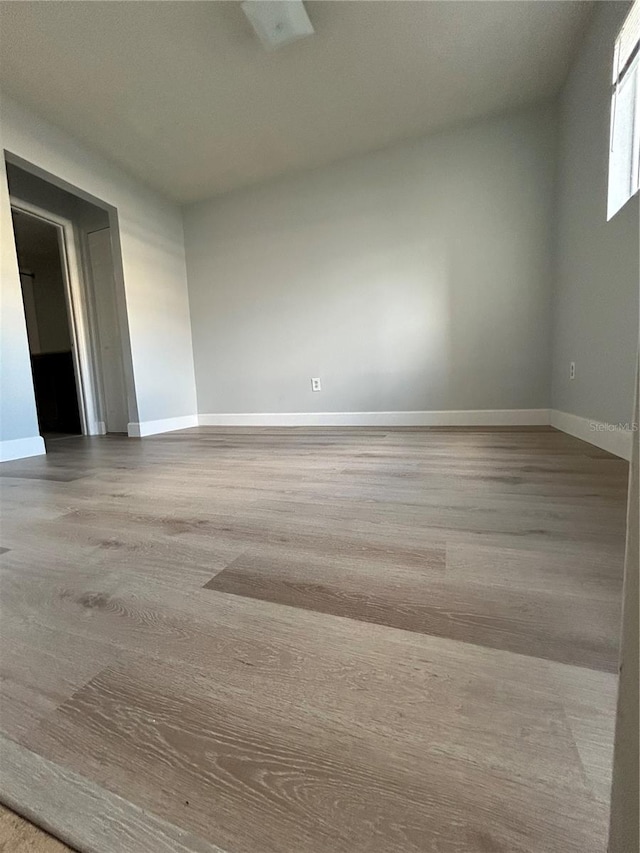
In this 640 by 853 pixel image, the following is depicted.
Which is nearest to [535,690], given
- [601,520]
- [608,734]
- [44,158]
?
[608,734]

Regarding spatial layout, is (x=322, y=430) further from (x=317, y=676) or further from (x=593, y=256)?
(x=317, y=676)

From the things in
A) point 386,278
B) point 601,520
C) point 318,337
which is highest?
point 386,278

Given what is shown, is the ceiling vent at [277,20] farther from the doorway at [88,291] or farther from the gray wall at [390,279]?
the doorway at [88,291]

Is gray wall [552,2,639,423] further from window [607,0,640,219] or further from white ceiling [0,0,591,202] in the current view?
white ceiling [0,0,591,202]

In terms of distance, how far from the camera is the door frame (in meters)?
3.17

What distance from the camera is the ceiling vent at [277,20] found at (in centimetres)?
160

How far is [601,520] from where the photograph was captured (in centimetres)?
92

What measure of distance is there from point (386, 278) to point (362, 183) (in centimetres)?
77

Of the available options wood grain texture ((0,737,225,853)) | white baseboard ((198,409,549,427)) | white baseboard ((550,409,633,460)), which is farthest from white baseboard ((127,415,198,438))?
white baseboard ((550,409,633,460))

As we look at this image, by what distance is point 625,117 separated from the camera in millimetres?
1512

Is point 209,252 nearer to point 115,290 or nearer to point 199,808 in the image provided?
point 115,290

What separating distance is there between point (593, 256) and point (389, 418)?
160cm

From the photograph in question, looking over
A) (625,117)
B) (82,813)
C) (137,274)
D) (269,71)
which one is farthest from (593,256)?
(137,274)

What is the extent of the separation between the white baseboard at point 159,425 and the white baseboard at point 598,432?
10.2 ft
